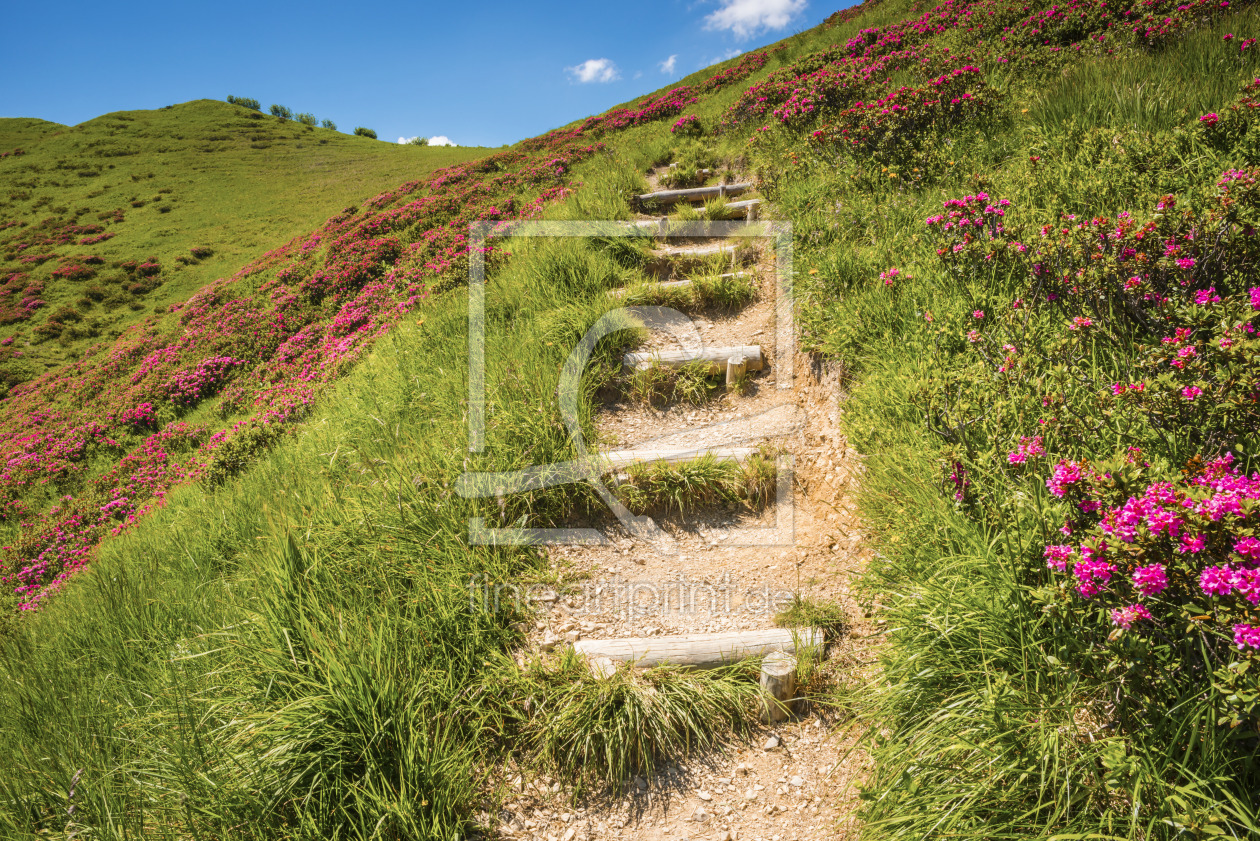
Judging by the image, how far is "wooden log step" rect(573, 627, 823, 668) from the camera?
10.5 feet

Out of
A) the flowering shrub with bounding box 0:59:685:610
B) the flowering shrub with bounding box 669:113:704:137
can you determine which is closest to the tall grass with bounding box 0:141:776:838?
the flowering shrub with bounding box 0:59:685:610

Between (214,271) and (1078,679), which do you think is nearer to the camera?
(1078,679)

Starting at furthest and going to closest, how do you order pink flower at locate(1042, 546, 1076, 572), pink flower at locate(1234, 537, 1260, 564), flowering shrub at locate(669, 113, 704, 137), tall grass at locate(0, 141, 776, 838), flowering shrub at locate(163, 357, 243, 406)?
flowering shrub at locate(163, 357, 243, 406)
flowering shrub at locate(669, 113, 704, 137)
tall grass at locate(0, 141, 776, 838)
pink flower at locate(1042, 546, 1076, 572)
pink flower at locate(1234, 537, 1260, 564)

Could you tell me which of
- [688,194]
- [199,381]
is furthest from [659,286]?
[199,381]

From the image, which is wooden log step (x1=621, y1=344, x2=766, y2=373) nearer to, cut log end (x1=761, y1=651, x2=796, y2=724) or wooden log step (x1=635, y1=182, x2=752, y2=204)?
cut log end (x1=761, y1=651, x2=796, y2=724)

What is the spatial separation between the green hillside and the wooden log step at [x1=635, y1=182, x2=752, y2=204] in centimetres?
257

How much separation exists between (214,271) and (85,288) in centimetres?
556

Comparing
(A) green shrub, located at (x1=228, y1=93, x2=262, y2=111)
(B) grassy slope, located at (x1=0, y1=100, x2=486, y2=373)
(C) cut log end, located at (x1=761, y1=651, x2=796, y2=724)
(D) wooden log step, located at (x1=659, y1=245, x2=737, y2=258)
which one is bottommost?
(C) cut log end, located at (x1=761, y1=651, x2=796, y2=724)

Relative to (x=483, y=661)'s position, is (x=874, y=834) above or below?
below

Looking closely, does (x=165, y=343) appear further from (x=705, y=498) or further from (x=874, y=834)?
(x=874, y=834)

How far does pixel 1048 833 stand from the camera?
180 centimetres

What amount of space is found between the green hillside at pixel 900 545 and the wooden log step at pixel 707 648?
13 cm

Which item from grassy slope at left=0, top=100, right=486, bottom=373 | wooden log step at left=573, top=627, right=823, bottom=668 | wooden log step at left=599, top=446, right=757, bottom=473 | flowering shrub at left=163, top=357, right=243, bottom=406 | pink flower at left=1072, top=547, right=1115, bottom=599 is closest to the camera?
pink flower at left=1072, top=547, right=1115, bottom=599

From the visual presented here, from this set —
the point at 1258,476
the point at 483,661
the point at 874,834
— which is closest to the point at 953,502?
the point at 1258,476
